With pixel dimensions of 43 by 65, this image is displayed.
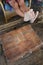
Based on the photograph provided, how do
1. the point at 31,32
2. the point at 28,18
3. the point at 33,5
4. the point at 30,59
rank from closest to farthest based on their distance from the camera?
the point at 30,59
the point at 31,32
the point at 28,18
the point at 33,5

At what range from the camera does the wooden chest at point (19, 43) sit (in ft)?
4.13

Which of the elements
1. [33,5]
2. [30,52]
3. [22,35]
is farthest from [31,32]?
[33,5]

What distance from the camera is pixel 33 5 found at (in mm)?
1740

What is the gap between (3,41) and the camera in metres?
1.37

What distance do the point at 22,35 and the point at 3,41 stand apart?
231 millimetres

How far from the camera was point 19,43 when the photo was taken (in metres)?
1.35

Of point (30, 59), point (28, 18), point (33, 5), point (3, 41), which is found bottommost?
point (30, 59)

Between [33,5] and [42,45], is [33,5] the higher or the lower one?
the higher one

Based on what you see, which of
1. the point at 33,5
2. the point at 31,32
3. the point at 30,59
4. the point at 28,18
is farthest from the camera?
the point at 33,5

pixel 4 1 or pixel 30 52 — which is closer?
pixel 30 52

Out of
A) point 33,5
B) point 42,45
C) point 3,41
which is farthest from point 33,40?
point 33,5

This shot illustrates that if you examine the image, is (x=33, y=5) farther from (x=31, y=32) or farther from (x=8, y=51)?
(x=8, y=51)

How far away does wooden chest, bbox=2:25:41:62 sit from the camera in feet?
4.13

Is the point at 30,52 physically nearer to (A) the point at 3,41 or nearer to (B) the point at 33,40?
(B) the point at 33,40
